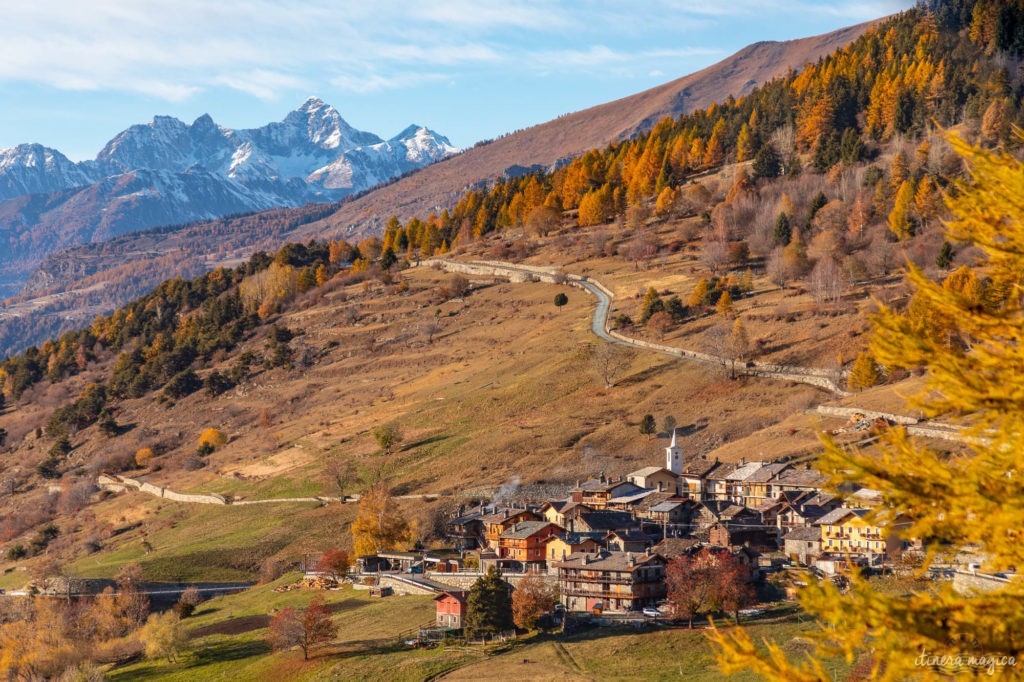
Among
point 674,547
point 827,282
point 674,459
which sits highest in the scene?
point 827,282

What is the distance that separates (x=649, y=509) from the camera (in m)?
72.3

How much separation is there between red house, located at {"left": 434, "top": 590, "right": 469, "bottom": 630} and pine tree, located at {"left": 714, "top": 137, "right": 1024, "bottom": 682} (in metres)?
47.4

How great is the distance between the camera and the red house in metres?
54.9

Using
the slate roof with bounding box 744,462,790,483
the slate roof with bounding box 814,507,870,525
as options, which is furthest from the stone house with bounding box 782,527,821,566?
the slate roof with bounding box 744,462,790,483

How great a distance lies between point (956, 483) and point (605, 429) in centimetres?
8320

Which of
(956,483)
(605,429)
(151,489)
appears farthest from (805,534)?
(151,489)

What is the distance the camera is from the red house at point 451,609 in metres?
54.9

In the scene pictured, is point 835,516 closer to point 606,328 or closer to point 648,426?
point 648,426

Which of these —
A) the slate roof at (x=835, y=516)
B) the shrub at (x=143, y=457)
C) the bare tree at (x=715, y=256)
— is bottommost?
the shrub at (x=143, y=457)

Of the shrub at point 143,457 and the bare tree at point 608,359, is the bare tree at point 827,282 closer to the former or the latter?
the bare tree at point 608,359

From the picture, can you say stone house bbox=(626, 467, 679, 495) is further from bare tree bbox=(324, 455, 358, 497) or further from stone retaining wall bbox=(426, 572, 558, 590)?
bare tree bbox=(324, 455, 358, 497)

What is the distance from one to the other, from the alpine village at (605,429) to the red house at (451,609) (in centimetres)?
18

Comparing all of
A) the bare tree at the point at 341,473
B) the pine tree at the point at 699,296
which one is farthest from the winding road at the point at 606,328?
the bare tree at the point at 341,473

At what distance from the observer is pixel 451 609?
55.4m
